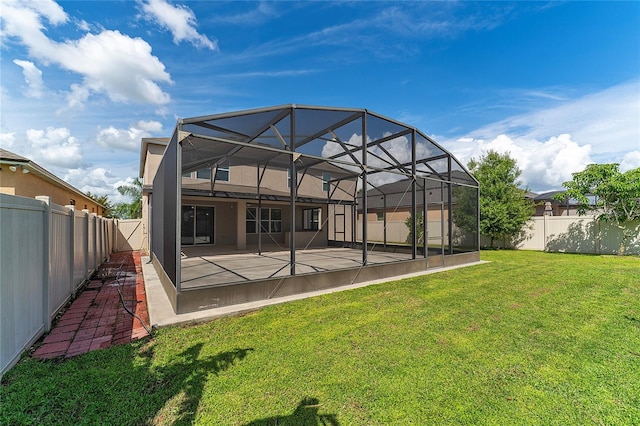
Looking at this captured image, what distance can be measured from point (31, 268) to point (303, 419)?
3324 millimetres

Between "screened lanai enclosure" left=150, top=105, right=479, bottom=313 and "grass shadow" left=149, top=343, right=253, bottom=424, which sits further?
"screened lanai enclosure" left=150, top=105, right=479, bottom=313

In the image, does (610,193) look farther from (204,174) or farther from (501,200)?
(204,174)

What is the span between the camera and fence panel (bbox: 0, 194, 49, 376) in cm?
244

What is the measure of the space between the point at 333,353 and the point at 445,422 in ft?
4.18

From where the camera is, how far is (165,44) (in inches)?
323

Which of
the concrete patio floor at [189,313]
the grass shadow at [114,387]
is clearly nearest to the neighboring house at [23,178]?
the concrete patio floor at [189,313]

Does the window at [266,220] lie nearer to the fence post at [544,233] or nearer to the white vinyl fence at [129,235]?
the white vinyl fence at [129,235]

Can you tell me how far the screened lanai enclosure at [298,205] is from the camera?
16.4 ft

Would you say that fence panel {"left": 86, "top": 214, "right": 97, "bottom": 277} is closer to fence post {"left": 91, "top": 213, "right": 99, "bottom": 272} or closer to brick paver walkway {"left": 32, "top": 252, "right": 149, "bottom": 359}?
fence post {"left": 91, "top": 213, "right": 99, "bottom": 272}

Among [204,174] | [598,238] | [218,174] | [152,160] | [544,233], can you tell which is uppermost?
[152,160]

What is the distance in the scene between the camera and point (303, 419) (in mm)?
1955

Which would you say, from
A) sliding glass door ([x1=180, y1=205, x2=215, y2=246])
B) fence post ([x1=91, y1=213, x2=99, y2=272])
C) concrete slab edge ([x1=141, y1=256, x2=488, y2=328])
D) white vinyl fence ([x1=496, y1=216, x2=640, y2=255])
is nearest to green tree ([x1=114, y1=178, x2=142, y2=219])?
sliding glass door ([x1=180, y1=205, x2=215, y2=246])

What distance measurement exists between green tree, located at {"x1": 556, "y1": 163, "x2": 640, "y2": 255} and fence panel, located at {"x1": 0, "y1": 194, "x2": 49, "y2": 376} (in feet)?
53.2

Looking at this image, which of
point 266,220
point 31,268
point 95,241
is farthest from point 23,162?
point 266,220
